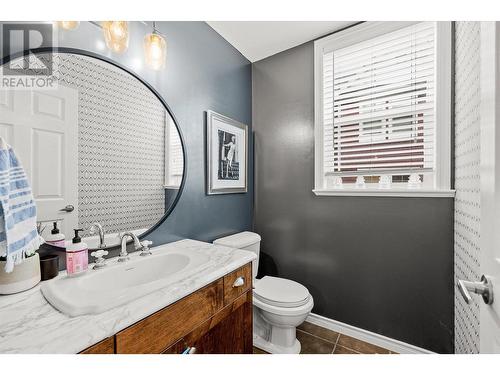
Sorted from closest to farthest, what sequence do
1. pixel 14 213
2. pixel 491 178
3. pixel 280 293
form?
pixel 491 178
pixel 14 213
pixel 280 293

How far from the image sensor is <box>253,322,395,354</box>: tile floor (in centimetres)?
160

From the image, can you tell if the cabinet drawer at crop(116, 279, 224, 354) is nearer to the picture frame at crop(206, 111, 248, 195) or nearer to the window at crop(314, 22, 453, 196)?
the picture frame at crop(206, 111, 248, 195)

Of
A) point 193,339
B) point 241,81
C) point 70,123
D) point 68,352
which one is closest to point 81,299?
point 68,352

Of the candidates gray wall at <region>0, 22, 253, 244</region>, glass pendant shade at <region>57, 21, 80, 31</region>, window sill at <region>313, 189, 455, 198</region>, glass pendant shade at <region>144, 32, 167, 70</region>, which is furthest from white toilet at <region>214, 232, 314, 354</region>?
glass pendant shade at <region>57, 21, 80, 31</region>

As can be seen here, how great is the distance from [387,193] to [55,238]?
1.95m

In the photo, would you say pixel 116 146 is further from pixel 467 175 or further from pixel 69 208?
pixel 467 175

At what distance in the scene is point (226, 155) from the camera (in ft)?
6.13

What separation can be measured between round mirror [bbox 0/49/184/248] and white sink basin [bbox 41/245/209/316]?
189 millimetres

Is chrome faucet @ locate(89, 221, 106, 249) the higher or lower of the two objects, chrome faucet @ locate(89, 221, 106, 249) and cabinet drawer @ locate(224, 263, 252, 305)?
the higher

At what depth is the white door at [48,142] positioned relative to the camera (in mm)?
869

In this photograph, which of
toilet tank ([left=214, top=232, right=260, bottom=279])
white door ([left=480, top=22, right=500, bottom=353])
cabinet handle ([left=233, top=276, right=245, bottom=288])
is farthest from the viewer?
toilet tank ([left=214, top=232, right=260, bottom=279])

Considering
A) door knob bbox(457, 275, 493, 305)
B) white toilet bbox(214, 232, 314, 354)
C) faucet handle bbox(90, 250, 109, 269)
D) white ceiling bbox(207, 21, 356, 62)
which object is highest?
white ceiling bbox(207, 21, 356, 62)

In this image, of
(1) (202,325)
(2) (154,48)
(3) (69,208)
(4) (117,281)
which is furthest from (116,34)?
(1) (202,325)
